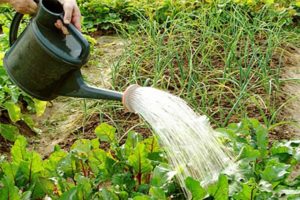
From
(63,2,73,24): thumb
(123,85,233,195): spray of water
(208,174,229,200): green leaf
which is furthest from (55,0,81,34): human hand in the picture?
(208,174,229,200): green leaf

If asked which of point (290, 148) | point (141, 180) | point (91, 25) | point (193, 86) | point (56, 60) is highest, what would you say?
point (56, 60)

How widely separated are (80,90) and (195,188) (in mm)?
580

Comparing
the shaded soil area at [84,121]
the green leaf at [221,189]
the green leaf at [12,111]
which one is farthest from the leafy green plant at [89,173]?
the green leaf at [12,111]

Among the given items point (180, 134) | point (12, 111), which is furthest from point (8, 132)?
point (180, 134)

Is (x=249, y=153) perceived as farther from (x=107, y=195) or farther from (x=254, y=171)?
(x=107, y=195)

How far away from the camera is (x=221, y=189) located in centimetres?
222

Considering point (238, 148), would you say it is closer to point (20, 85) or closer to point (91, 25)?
point (20, 85)

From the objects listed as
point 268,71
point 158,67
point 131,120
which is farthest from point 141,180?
point 268,71

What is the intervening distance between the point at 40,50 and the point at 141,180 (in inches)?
25.1

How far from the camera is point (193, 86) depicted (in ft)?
13.3

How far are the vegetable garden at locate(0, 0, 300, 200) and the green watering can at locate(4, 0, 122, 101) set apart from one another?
10.2 inches

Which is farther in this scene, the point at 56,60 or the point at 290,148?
the point at 290,148

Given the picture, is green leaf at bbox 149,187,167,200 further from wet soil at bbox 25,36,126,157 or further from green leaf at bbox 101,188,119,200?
wet soil at bbox 25,36,126,157

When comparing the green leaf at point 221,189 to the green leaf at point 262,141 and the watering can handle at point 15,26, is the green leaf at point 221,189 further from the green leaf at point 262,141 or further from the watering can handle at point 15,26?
the watering can handle at point 15,26
